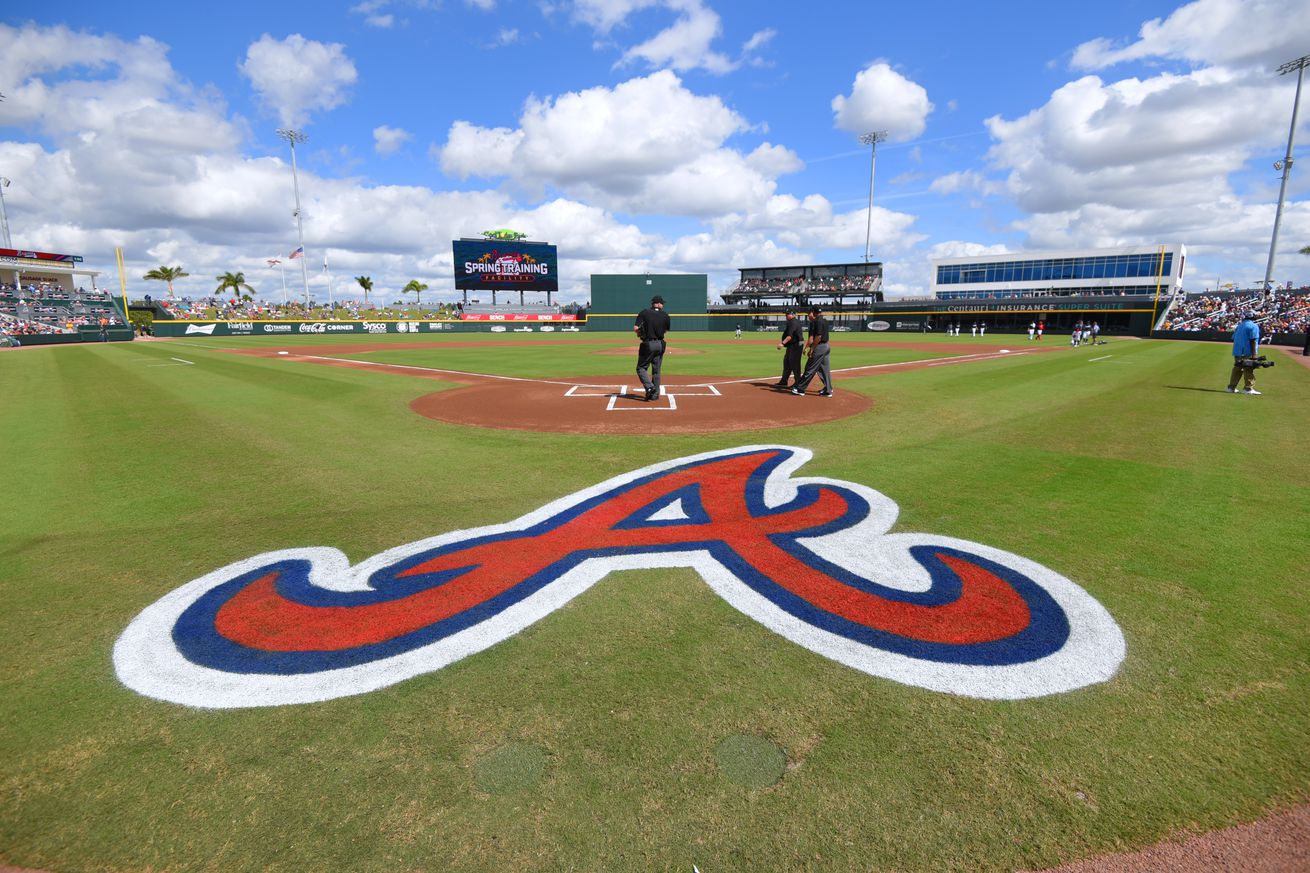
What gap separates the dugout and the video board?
6.18 m

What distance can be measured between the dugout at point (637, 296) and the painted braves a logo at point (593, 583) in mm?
68798

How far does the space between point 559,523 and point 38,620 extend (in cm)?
335

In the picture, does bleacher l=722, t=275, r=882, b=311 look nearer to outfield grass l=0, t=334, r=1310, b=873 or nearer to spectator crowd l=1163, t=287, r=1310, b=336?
spectator crowd l=1163, t=287, r=1310, b=336

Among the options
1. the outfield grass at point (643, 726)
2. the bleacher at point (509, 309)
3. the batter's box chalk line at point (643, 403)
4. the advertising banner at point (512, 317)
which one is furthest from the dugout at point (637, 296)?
the outfield grass at point (643, 726)

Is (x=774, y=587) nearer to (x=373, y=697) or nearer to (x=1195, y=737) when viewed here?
(x=1195, y=737)

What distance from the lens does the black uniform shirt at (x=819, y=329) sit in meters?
12.2

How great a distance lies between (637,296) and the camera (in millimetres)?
73375

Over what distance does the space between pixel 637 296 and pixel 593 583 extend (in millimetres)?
71996

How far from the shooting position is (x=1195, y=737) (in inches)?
98.4

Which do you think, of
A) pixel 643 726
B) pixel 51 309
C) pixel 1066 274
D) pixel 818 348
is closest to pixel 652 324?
pixel 818 348

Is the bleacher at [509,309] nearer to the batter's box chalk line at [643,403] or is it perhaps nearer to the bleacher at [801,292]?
the bleacher at [801,292]

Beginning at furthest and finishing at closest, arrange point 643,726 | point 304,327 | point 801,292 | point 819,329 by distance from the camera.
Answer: point 801,292 < point 304,327 < point 819,329 < point 643,726

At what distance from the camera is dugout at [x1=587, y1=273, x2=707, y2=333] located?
239 feet

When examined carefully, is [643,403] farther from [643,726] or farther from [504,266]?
[504,266]
